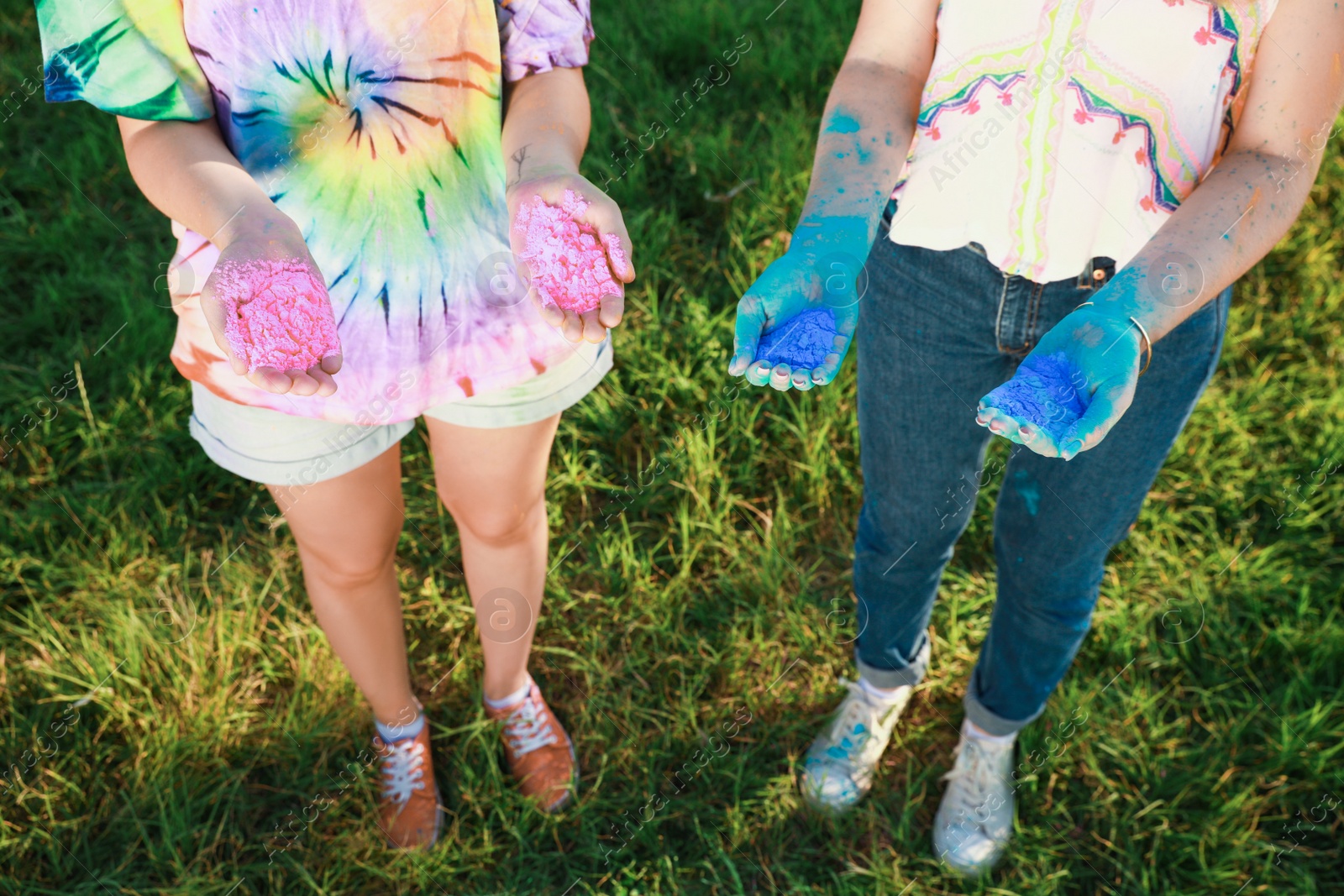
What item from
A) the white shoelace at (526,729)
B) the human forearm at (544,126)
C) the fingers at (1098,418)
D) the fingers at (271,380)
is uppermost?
the human forearm at (544,126)

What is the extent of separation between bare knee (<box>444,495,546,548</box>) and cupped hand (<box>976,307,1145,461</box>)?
0.81 m

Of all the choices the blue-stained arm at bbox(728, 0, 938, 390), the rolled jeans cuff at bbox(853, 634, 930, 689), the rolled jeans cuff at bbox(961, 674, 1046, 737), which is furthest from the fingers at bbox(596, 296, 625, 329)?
the rolled jeans cuff at bbox(961, 674, 1046, 737)

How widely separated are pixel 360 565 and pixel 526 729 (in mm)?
575

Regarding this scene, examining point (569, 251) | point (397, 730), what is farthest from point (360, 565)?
point (569, 251)

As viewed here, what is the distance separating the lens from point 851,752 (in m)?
1.98

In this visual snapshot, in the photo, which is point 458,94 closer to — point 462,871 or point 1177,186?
point 1177,186

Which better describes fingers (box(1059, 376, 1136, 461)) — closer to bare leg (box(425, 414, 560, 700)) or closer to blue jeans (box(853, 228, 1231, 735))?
blue jeans (box(853, 228, 1231, 735))

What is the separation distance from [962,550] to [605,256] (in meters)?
1.42

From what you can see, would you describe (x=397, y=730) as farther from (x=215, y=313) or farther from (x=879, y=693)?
(x=215, y=313)

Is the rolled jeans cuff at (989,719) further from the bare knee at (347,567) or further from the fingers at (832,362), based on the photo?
the bare knee at (347,567)

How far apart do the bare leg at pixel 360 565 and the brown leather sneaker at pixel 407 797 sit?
76 millimetres

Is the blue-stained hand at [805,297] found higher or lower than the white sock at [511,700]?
higher

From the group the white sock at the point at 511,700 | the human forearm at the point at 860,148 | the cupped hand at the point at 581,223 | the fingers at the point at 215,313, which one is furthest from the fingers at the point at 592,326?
the white sock at the point at 511,700

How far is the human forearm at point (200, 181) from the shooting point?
1156 millimetres
